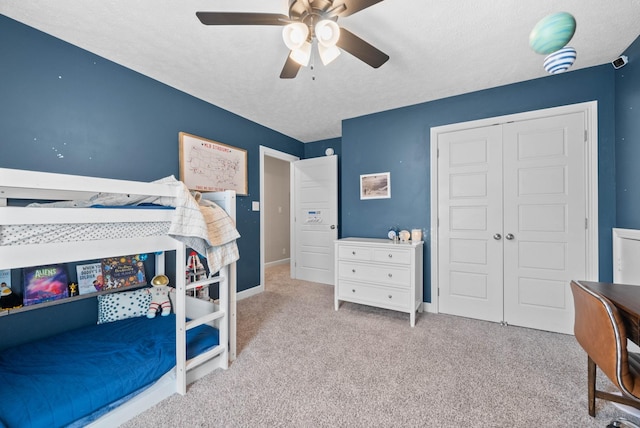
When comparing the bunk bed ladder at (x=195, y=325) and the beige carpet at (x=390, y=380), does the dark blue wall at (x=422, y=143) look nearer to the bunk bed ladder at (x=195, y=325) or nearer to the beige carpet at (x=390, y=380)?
the beige carpet at (x=390, y=380)

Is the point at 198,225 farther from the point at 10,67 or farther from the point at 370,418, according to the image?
the point at 10,67

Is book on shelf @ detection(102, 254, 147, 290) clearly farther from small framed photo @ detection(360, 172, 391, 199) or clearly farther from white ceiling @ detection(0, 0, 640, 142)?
small framed photo @ detection(360, 172, 391, 199)

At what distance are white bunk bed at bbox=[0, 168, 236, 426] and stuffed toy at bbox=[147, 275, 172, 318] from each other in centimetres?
33

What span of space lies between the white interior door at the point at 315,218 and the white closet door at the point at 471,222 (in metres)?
1.67

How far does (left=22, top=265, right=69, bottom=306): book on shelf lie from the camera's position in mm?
1745

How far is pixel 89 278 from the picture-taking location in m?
2.03

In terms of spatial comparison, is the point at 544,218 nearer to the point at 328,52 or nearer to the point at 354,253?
the point at 354,253

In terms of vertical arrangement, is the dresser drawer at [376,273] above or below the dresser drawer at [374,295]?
above

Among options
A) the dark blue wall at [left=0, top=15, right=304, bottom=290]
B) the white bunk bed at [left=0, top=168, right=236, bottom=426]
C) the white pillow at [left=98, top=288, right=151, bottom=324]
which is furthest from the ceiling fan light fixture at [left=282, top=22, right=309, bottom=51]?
the white pillow at [left=98, top=288, right=151, bottom=324]

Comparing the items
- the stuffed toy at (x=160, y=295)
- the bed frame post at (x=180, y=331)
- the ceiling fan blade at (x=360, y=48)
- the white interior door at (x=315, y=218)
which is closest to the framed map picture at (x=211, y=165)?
the stuffed toy at (x=160, y=295)

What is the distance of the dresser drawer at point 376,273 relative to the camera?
106 inches

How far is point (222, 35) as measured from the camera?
189 cm

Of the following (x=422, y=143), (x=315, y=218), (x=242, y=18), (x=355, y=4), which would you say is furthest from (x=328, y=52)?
(x=315, y=218)

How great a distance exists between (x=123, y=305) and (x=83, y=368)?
76 cm
